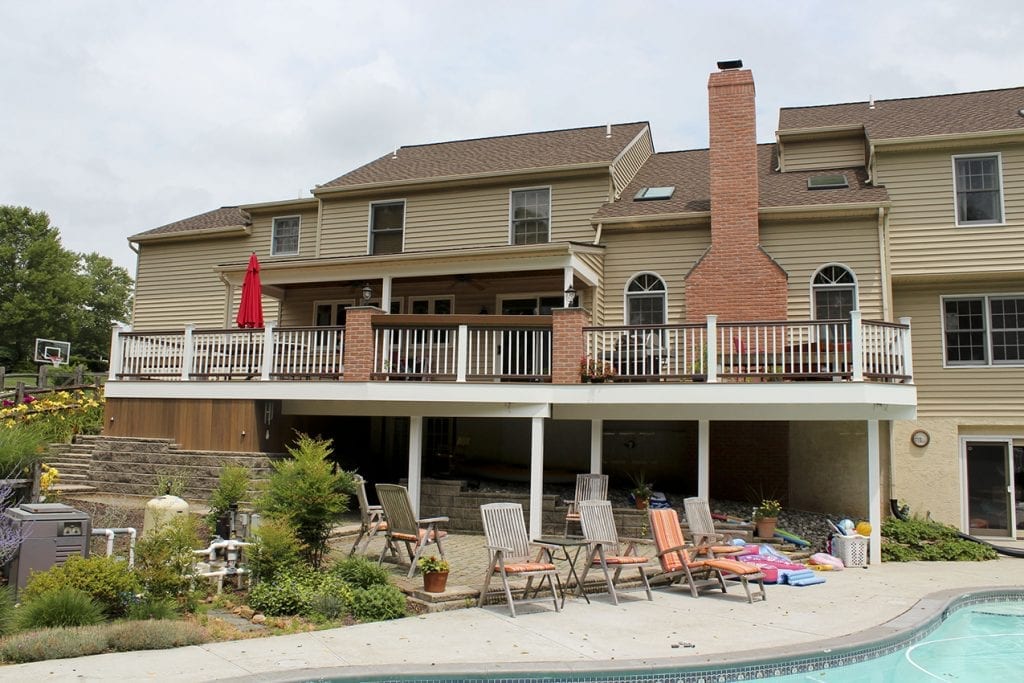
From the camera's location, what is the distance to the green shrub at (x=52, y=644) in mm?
6297

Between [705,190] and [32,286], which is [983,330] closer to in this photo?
[705,190]

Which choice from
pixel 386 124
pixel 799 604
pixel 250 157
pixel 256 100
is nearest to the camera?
pixel 799 604

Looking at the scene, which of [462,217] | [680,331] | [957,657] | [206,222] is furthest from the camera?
[206,222]

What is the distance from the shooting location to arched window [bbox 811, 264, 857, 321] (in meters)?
16.3

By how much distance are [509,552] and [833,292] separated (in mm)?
10432

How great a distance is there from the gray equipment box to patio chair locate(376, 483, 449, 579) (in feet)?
11.2

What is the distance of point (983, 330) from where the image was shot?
53.7 feet

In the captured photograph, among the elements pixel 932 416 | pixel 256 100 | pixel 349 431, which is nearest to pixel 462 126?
pixel 256 100

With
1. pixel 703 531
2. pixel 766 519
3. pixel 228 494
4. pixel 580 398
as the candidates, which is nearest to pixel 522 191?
pixel 580 398

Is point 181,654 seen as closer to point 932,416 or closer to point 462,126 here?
point 932,416

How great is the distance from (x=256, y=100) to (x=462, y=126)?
10663 millimetres

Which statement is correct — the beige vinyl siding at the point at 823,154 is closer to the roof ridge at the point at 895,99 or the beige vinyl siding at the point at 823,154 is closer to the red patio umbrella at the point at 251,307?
the roof ridge at the point at 895,99

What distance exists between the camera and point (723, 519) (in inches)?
544

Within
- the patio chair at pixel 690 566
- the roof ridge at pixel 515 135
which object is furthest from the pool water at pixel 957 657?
the roof ridge at pixel 515 135
